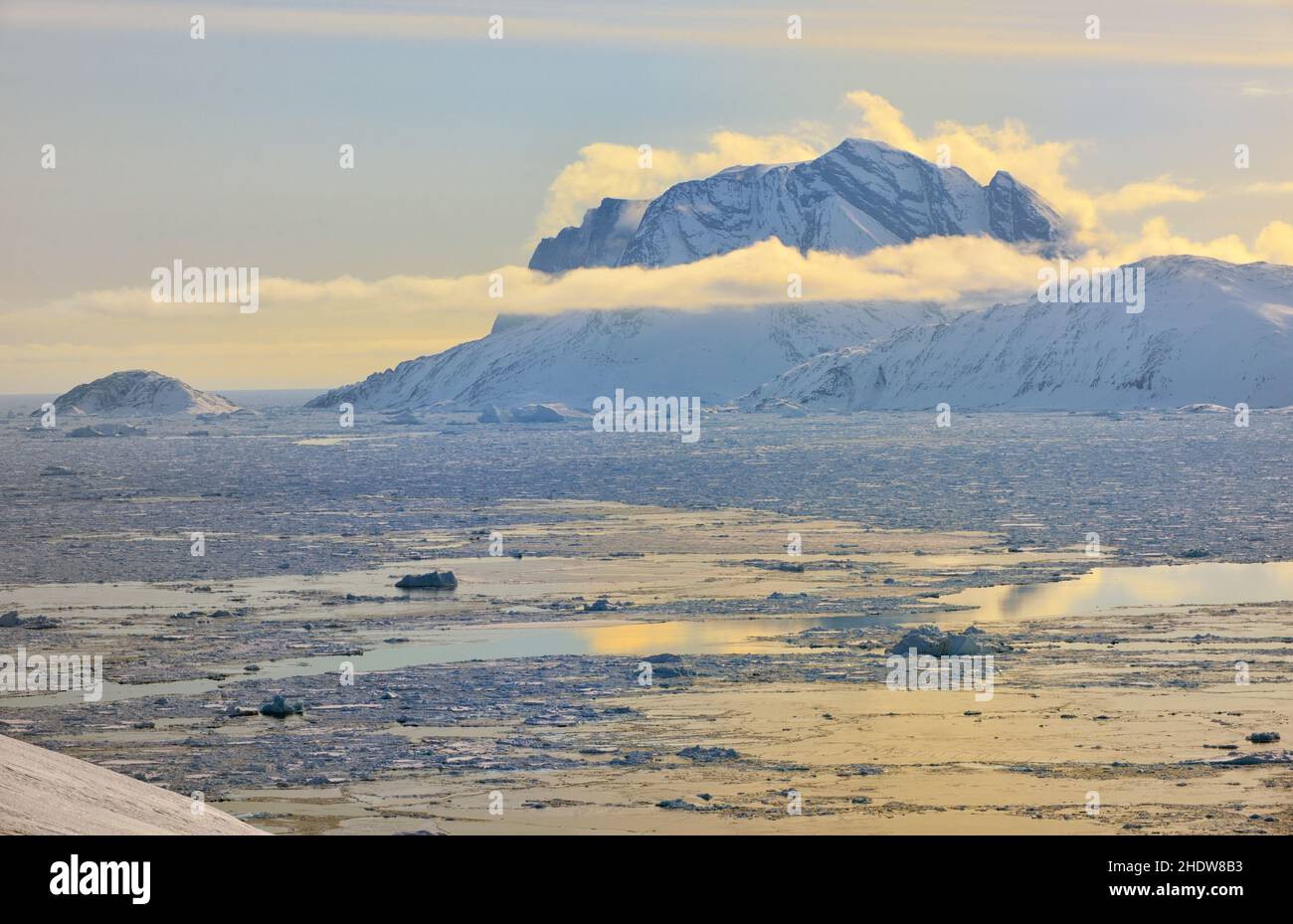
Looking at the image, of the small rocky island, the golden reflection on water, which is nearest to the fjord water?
the golden reflection on water

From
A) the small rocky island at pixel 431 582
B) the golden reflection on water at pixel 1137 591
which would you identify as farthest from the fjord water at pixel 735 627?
the small rocky island at pixel 431 582

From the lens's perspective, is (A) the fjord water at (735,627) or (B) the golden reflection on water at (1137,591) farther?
(B) the golden reflection on water at (1137,591)

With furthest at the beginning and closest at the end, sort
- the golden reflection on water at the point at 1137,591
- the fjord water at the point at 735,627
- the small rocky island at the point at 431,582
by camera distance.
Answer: the small rocky island at the point at 431,582
the golden reflection on water at the point at 1137,591
the fjord water at the point at 735,627

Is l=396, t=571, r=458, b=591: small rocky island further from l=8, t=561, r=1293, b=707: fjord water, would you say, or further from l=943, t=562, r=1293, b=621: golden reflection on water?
l=943, t=562, r=1293, b=621: golden reflection on water

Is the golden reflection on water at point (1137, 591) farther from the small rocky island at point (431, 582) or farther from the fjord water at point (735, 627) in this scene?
the small rocky island at point (431, 582)

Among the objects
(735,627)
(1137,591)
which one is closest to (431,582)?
(735,627)

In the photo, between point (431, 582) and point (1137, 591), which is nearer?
point (1137, 591)

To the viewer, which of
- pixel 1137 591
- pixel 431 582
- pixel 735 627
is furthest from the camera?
pixel 431 582

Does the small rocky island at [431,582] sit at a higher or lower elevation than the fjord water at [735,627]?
higher

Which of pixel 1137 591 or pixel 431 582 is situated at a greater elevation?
pixel 431 582

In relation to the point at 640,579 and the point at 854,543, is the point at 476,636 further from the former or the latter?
the point at 854,543

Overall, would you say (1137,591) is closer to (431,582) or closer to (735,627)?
(735,627)

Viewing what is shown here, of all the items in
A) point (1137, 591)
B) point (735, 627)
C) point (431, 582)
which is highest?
point (431, 582)
